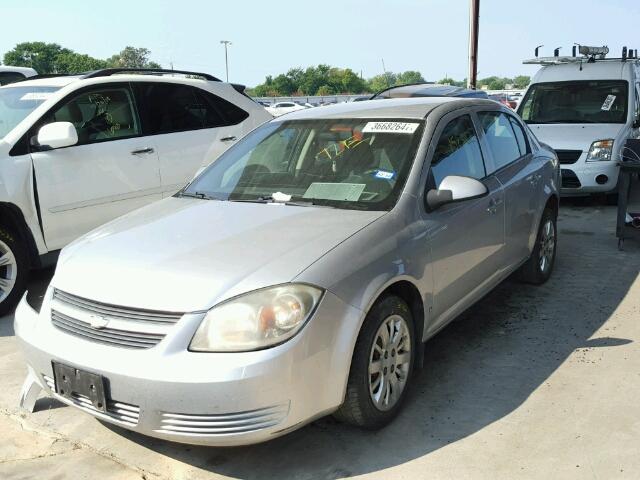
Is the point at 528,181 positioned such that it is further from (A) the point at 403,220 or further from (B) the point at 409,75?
(B) the point at 409,75

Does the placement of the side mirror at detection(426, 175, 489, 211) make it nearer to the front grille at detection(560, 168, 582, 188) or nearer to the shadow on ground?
the shadow on ground

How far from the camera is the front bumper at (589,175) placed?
8.34 m

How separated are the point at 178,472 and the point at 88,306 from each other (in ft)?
2.73

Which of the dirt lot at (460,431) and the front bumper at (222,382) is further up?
the front bumper at (222,382)

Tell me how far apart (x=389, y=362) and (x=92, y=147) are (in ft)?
11.1

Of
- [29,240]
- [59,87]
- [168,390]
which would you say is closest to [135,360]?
[168,390]

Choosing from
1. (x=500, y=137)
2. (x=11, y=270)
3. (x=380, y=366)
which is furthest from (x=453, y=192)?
(x=11, y=270)

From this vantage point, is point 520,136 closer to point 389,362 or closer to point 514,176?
point 514,176

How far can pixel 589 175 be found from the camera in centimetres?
838

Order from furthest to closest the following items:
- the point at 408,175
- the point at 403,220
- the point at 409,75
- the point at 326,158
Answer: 1. the point at 409,75
2. the point at 326,158
3. the point at 408,175
4. the point at 403,220

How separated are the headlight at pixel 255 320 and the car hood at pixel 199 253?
0.16 ft

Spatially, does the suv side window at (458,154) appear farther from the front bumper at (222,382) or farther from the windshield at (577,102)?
the windshield at (577,102)

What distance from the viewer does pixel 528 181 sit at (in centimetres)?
485

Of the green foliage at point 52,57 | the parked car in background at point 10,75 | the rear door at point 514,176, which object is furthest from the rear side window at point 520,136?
the green foliage at point 52,57
